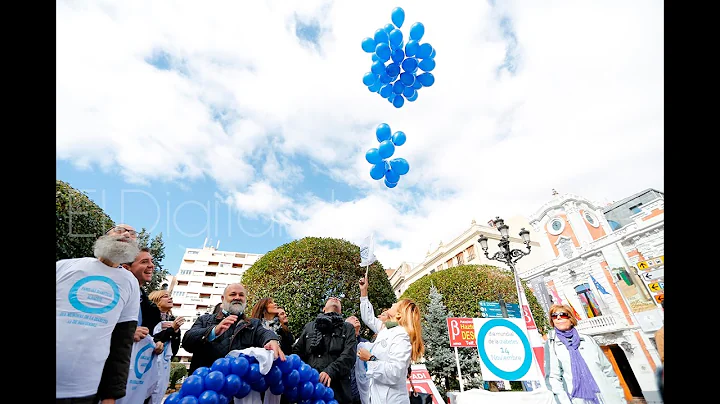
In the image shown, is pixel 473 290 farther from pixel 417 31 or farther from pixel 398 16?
pixel 398 16

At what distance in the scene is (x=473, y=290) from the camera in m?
16.5

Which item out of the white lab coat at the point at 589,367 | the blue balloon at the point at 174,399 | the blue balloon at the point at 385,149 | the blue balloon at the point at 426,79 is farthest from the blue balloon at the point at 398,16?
the blue balloon at the point at 174,399

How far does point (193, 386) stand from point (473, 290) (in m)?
15.4

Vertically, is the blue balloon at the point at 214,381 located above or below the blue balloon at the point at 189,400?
above

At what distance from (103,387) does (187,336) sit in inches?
58.2

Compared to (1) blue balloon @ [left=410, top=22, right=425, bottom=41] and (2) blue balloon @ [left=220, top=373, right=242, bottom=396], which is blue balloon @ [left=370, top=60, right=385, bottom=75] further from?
(2) blue balloon @ [left=220, top=373, right=242, bottom=396]

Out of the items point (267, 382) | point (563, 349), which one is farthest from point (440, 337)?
point (267, 382)

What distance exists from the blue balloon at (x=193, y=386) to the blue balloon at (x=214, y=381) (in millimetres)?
40

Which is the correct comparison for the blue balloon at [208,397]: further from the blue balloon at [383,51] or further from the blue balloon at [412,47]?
the blue balloon at [412,47]

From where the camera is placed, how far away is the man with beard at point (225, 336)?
11.1ft
